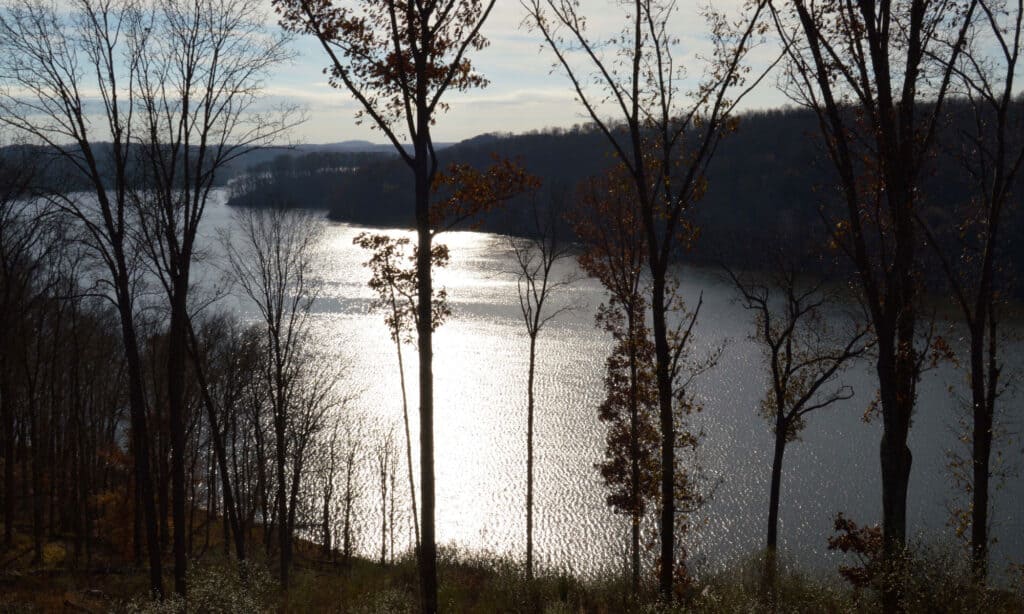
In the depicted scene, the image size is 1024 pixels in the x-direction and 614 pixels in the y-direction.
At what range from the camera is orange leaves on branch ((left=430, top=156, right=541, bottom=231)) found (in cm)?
903

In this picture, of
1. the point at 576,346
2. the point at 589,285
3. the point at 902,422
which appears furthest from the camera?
the point at 589,285

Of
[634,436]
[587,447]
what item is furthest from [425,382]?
[587,447]

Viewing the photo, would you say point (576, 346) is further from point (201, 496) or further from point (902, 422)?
Answer: point (902, 422)

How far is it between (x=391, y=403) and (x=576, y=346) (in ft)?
42.1

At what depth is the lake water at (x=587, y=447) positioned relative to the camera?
24.8 meters

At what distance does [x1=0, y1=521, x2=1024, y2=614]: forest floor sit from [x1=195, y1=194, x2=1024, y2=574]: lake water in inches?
180

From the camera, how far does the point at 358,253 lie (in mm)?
77562

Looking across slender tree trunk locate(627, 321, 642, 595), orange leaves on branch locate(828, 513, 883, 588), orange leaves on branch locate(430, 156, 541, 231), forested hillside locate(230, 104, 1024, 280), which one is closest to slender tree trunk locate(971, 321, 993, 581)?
orange leaves on branch locate(828, 513, 883, 588)

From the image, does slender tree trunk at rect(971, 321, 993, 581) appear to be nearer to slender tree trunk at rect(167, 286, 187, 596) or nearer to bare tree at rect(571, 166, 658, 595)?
bare tree at rect(571, 166, 658, 595)

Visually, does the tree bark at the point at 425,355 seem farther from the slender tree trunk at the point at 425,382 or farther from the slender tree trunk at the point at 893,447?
the slender tree trunk at the point at 893,447

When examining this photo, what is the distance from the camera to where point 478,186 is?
9.07 meters

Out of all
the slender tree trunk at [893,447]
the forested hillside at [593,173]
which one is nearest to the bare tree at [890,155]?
the slender tree trunk at [893,447]

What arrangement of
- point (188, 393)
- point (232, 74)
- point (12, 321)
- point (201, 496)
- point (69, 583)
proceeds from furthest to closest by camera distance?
point (201, 496)
point (188, 393)
point (12, 321)
point (69, 583)
point (232, 74)

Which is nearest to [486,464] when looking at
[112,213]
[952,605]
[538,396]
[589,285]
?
[538,396]
